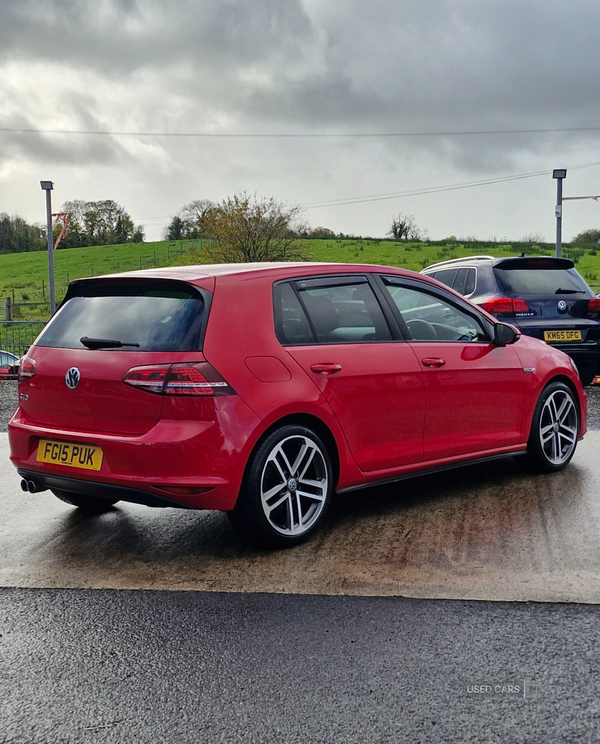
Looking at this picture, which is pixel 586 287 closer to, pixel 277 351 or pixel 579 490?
pixel 579 490

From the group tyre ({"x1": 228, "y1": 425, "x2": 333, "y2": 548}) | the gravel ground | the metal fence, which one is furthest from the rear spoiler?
the metal fence

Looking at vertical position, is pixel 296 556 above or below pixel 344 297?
below

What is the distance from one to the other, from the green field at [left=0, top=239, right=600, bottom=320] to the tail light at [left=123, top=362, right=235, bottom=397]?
39.5 meters

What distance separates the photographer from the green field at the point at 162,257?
178ft

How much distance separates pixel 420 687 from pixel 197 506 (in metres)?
1.68

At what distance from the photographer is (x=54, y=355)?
471 centimetres

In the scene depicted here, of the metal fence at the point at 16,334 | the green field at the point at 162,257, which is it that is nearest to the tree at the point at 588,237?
the green field at the point at 162,257

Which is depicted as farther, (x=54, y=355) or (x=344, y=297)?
(x=344, y=297)

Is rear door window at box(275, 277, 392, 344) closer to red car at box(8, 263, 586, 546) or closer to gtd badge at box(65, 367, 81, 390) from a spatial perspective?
red car at box(8, 263, 586, 546)

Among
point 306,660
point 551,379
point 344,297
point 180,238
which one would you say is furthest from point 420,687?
point 180,238

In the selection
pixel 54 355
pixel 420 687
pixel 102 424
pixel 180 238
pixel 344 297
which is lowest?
pixel 420 687

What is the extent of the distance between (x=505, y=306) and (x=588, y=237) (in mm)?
63710

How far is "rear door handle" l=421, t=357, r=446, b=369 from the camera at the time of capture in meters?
5.36

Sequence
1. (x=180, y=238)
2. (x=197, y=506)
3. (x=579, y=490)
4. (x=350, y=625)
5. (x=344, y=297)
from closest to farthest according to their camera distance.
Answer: (x=350, y=625)
(x=197, y=506)
(x=344, y=297)
(x=579, y=490)
(x=180, y=238)
